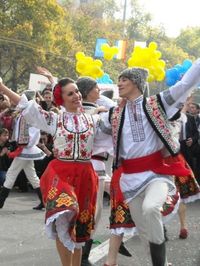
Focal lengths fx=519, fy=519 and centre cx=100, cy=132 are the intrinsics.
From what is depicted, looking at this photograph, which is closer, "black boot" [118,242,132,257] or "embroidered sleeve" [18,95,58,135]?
"embroidered sleeve" [18,95,58,135]

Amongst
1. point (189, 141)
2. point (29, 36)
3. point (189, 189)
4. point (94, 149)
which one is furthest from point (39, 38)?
point (94, 149)

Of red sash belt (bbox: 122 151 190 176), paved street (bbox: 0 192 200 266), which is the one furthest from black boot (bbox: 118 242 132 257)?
red sash belt (bbox: 122 151 190 176)

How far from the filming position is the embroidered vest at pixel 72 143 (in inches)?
160

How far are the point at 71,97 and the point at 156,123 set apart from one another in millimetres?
733

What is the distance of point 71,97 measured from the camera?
4.23m

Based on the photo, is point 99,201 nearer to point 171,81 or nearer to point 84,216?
point 84,216

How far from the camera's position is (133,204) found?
4.14m

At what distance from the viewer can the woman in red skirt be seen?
155 inches

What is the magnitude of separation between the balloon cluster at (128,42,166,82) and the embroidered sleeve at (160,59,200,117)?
1.55 m

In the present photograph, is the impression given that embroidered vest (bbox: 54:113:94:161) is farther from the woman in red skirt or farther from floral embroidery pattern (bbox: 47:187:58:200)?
floral embroidery pattern (bbox: 47:187:58:200)

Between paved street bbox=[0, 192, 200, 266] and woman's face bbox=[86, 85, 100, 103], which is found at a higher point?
woman's face bbox=[86, 85, 100, 103]

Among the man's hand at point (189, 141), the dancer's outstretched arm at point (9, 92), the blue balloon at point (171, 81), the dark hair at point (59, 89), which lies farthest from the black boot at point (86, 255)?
the man's hand at point (189, 141)

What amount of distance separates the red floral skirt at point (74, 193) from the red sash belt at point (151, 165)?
31cm

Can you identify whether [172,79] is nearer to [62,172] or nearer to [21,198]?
[62,172]
